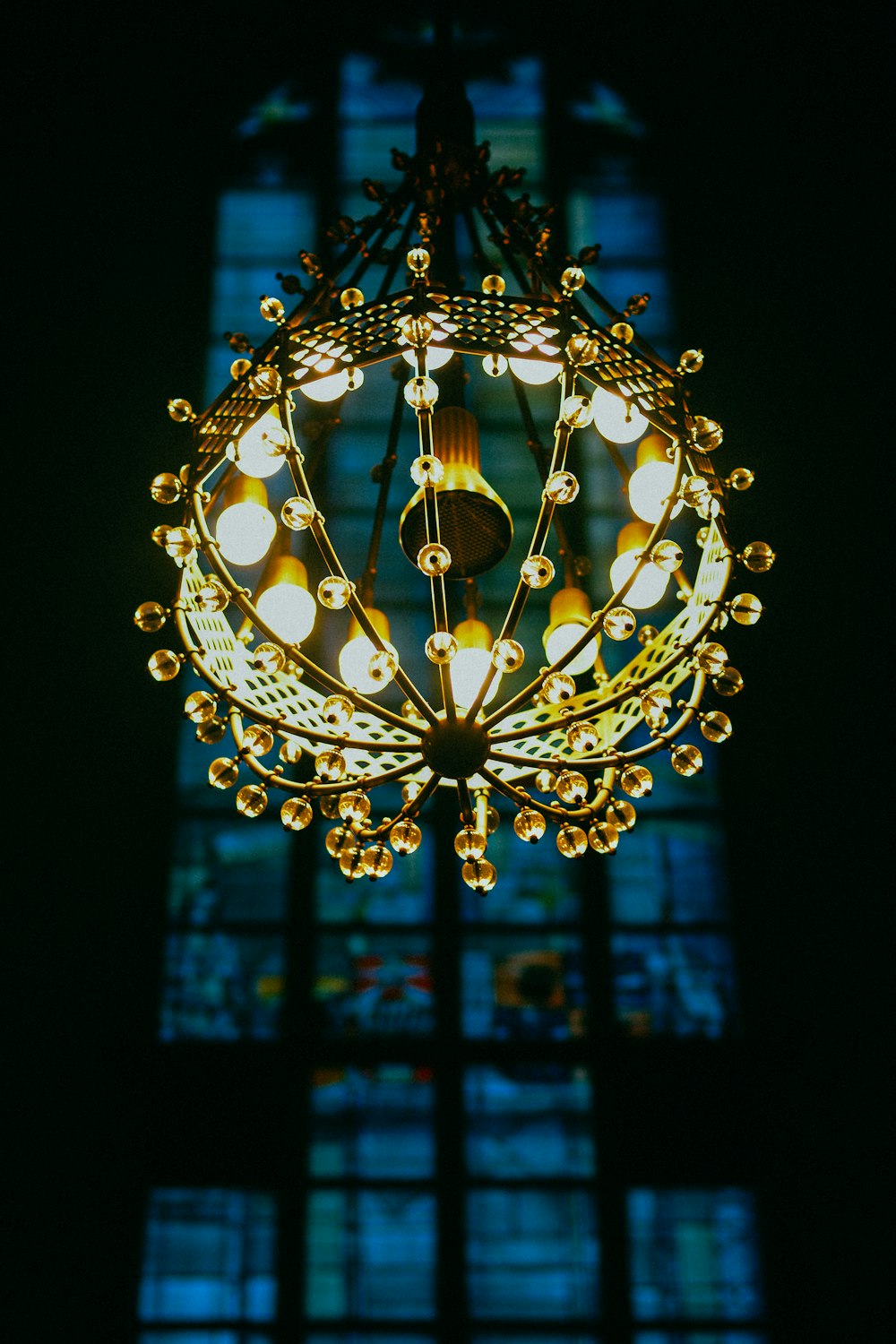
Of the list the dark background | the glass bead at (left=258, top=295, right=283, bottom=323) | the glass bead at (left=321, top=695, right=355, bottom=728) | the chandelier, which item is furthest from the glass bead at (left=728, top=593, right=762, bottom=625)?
the dark background

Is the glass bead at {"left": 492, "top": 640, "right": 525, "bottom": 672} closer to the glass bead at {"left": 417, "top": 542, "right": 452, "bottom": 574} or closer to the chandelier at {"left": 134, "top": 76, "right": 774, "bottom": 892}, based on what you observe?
the chandelier at {"left": 134, "top": 76, "right": 774, "bottom": 892}

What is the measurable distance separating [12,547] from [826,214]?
11.1ft

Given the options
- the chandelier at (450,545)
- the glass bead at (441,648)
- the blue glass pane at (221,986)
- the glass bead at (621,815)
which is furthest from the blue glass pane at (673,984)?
the glass bead at (441,648)

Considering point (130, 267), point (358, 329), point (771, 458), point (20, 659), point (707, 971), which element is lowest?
point (707, 971)

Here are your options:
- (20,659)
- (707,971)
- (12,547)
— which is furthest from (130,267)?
(707,971)

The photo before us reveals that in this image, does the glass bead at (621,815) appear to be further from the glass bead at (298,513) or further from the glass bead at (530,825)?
the glass bead at (298,513)

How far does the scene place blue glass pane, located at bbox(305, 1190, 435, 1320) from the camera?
392cm

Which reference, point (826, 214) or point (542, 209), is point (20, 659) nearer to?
point (542, 209)

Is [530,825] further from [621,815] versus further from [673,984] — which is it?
[673,984]

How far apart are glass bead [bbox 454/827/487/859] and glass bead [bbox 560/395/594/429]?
0.64m

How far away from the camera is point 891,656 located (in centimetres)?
478

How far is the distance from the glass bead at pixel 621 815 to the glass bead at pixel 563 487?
52 centimetres

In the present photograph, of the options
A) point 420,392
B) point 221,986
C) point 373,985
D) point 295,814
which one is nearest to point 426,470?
point 420,392

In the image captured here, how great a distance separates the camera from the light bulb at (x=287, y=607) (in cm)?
234
